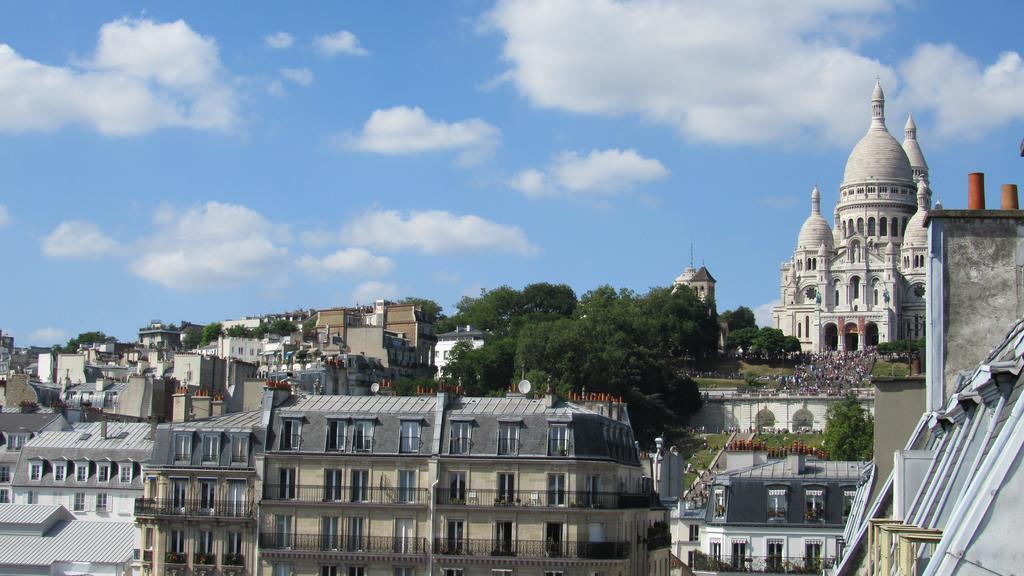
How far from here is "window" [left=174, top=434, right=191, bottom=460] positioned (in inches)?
1901

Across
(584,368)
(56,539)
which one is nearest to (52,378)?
(584,368)

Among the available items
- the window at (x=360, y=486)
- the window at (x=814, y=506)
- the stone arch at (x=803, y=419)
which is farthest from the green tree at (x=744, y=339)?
the window at (x=360, y=486)

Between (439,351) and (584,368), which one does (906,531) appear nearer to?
(584,368)

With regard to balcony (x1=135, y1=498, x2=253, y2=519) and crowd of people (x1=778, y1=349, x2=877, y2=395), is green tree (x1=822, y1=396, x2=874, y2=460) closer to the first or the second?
crowd of people (x1=778, y1=349, x2=877, y2=395)

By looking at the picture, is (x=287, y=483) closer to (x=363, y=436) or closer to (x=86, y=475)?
(x=363, y=436)

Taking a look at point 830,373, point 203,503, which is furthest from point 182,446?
point 830,373

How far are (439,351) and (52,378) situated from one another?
58008mm

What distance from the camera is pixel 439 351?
7333 inches

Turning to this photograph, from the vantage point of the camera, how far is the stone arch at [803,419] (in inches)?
5778

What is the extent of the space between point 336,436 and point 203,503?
4.47 m

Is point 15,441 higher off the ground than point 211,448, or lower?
lower

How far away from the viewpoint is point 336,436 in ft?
154

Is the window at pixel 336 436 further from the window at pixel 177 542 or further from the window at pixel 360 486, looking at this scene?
the window at pixel 177 542

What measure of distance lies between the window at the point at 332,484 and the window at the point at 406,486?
180 cm
